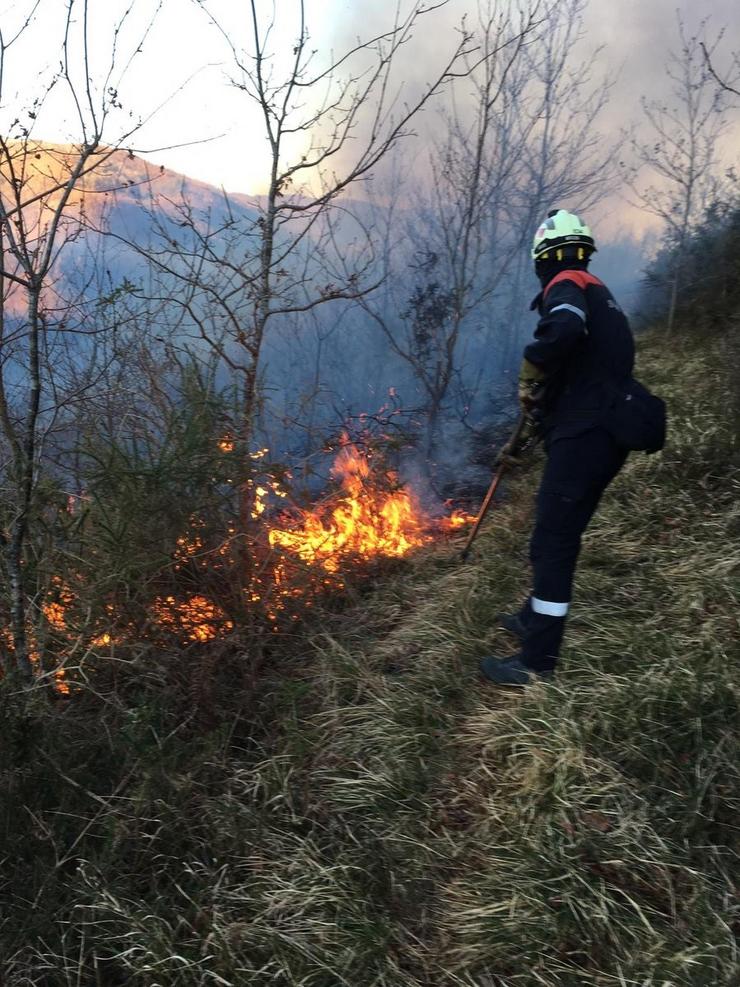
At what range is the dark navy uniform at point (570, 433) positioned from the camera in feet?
8.65

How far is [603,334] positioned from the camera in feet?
8.73

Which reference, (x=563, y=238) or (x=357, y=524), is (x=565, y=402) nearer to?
(x=563, y=238)

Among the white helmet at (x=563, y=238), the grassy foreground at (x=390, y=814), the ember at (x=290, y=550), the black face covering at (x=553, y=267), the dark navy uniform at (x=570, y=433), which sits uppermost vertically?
the white helmet at (x=563, y=238)

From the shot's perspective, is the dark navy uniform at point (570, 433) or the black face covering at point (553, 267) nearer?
the dark navy uniform at point (570, 433)

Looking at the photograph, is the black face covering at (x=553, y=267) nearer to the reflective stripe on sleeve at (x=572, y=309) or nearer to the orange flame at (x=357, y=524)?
the reflective stripe on sleeve at (x=572, y=309)

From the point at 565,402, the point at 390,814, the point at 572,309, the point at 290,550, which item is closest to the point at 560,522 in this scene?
the point at 565,402

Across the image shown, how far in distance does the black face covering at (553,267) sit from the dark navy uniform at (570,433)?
52 millimetres

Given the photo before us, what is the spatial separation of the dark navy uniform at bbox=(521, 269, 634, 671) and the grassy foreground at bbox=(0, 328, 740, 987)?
42cm

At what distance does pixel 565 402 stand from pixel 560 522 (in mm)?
521

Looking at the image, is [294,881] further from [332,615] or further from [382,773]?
[332,615]

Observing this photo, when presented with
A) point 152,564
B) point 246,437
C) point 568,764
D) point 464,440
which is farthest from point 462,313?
point 568,764

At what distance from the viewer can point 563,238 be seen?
2754mm

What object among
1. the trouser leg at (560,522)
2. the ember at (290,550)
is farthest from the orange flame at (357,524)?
the trouser leg at (560,522)

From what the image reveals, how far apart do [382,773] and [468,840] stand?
1.36 feet
